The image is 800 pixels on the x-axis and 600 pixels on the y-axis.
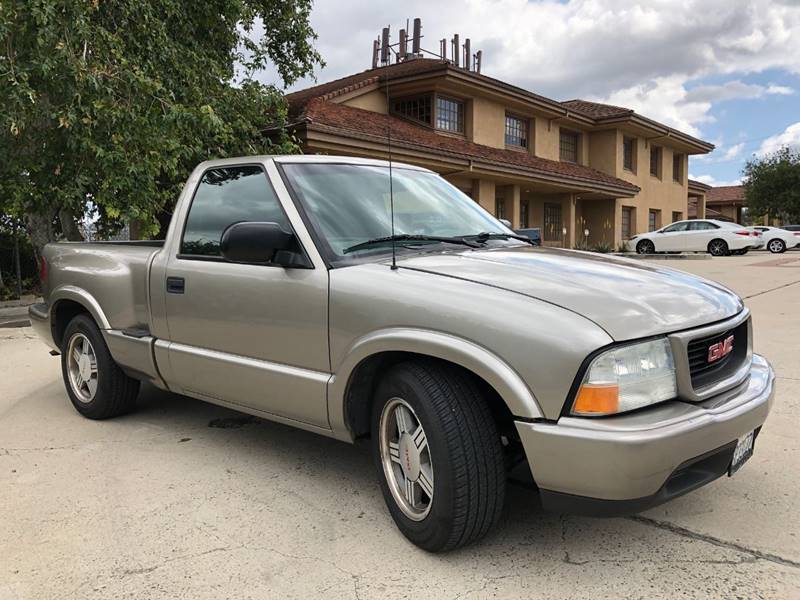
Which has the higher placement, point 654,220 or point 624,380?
point 654,220

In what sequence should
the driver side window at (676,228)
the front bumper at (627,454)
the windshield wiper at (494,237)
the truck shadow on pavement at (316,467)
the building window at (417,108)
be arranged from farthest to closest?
the driver side window at (676,228) → the building window at (417,108) → the windshield wiper at (494,237) → the truck shadow on pavement at (316,467) → the front bumper at (627,454)

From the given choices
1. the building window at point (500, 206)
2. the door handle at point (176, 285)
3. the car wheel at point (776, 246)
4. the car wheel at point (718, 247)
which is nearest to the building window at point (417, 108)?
the building window at point (500, 206)

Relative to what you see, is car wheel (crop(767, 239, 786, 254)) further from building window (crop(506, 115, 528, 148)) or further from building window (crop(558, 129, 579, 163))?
building window (crop(506, 115, 528, 148))

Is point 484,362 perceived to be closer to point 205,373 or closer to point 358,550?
point 358,550

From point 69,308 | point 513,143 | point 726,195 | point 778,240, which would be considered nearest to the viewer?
point 69,308

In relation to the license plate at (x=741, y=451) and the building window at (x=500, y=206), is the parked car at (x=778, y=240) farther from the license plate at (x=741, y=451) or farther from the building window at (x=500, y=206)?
the license plate at (x=741, y=451)

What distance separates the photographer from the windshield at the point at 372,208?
330cm

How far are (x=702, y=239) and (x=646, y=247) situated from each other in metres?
2.11

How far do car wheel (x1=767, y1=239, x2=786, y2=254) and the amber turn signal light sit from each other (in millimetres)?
32467

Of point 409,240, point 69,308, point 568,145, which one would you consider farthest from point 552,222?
point 409,240

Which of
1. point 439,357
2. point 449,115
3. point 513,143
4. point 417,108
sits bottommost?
point 439,357

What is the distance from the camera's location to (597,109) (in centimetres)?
3067

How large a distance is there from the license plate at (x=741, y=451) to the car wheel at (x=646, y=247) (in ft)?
85.1

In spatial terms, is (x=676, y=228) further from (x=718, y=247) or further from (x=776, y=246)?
(x=776, y=246)
